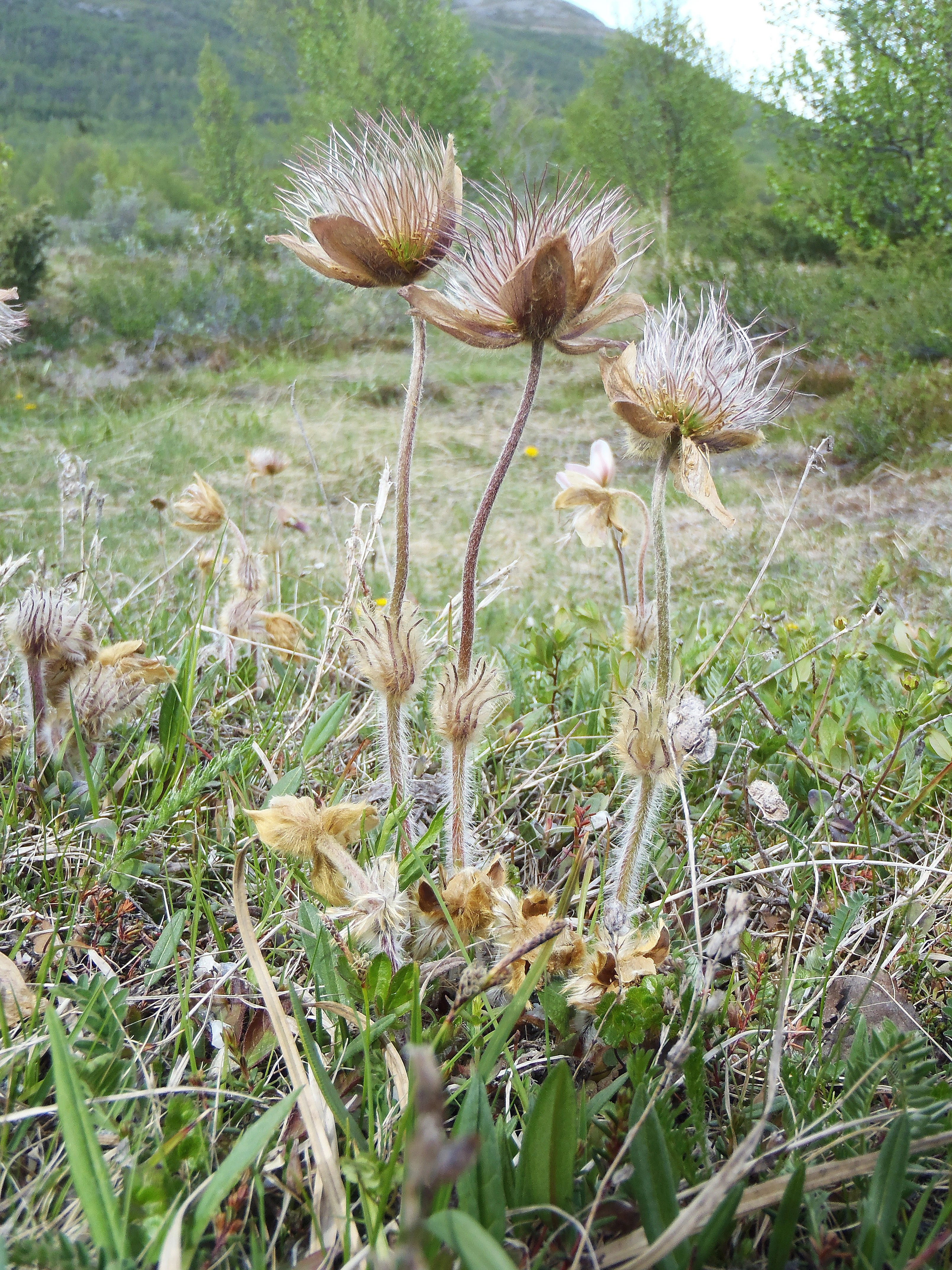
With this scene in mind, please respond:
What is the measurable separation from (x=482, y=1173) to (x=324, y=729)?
2.70 feet

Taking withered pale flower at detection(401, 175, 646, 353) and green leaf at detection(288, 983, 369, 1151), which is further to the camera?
withered pale flower at detection(401, 175, 646, 353)

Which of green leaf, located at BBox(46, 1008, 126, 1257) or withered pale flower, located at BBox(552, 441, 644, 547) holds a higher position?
withered pale flower, located at BBox(552, 441, 644, 547)

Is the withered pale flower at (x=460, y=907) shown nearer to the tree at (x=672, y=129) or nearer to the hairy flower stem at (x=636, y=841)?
the hairy flower stem at (x=636, y=841)

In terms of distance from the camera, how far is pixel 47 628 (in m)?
1.39

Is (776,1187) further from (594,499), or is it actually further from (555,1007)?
(594,499)

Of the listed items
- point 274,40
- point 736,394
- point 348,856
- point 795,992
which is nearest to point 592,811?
point 795,992

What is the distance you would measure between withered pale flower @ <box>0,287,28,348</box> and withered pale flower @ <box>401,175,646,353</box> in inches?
30.1

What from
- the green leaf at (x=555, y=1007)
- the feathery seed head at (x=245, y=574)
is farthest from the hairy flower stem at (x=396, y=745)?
the feathery seed head at (x=245, y=574)

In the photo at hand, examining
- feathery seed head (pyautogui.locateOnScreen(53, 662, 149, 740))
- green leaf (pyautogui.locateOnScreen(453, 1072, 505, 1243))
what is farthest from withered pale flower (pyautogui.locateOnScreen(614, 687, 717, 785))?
feathery seed head (pyautogui.locateOnScreen(53, 662, 149, 740))

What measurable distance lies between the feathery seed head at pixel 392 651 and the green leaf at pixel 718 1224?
26.7 inches

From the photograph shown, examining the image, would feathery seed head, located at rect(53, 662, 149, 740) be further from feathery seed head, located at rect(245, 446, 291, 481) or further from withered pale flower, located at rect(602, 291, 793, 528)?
feathery seed head, located at rect(245, 446, 291, 481)

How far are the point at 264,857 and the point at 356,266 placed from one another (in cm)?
93

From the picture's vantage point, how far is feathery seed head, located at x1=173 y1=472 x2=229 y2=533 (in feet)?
6.69

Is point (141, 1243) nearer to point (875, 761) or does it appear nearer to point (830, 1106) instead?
point (830, 1106)
